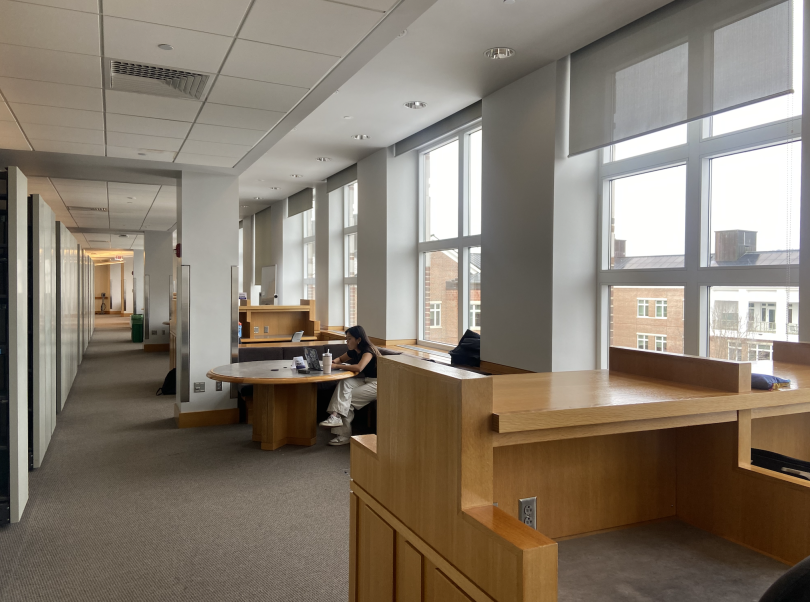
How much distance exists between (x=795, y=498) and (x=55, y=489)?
4635mm

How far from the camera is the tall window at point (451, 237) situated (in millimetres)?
6801

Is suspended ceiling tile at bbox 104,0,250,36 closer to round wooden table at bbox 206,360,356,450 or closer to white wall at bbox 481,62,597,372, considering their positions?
white wall at bbox 481,62,597,372

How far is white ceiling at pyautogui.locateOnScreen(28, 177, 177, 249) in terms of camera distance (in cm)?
791

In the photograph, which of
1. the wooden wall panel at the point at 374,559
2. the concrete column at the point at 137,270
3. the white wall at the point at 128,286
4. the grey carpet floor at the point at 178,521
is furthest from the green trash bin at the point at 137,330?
the white wall at the point at 128,286

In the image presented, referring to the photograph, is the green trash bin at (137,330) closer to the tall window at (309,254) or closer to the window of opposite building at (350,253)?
the tall window at (309,254)

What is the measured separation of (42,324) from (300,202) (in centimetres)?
737

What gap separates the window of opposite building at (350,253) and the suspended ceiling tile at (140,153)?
15.2 feet

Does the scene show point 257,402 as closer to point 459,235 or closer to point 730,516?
point 459,235

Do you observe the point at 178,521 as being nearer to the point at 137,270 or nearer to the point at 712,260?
the point at 712,260

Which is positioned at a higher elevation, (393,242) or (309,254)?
(309,254)

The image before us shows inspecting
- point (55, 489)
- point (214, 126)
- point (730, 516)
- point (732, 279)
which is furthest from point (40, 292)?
point (732, 279)

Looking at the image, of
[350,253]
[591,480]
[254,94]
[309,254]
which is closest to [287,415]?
[254,94]

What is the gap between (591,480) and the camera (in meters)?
1.85

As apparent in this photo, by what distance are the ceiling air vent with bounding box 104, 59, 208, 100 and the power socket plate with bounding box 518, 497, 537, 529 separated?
2.95m
